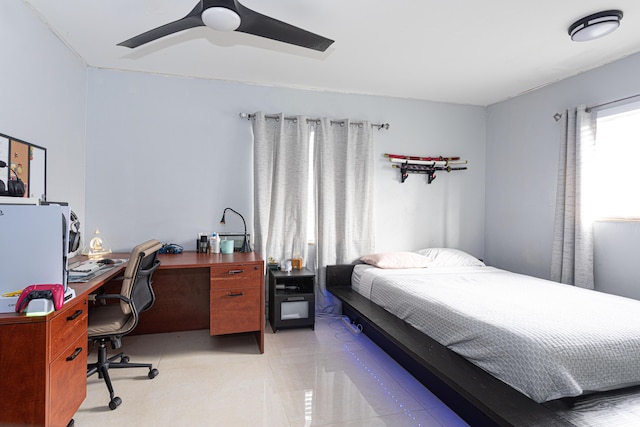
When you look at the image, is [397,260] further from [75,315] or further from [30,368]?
[30,368]

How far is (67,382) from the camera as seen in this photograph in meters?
1.72

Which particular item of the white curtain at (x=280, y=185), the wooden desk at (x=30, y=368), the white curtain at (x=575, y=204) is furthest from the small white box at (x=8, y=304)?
the white curtain at (x=575, y=204)

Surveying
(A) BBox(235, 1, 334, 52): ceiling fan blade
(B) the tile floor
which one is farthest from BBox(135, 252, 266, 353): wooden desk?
(A) BBox(235, 1, 334, 52): ceiling fan blade

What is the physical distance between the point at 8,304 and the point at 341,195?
2.95m

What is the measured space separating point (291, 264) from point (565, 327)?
2444 millimetres

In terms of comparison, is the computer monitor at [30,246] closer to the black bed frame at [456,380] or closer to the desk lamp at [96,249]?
the desk lamp at [96,249]

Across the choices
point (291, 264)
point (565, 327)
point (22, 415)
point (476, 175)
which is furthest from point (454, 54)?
point (22, 415)

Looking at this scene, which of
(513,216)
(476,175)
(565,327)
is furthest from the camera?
(476,175)

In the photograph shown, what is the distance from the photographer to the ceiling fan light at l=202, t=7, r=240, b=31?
69.2 inches

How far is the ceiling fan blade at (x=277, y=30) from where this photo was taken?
184 centimetres

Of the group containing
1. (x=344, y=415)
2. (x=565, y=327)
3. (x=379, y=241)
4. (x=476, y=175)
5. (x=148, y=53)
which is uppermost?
(x=148, y=53)

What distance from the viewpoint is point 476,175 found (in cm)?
450

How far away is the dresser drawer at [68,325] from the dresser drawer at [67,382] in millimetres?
33

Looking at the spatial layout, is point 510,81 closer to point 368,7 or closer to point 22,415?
point 368,7
